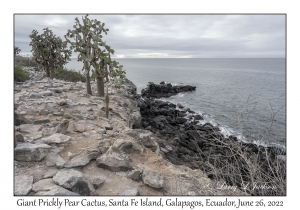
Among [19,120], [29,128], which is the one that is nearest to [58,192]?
[29,128]

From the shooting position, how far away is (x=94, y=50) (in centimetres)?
1335

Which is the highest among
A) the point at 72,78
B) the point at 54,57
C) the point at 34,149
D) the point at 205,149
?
the point at 54,57

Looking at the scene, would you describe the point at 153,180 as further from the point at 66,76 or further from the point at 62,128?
the point at 66,76

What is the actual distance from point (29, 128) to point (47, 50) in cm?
1605

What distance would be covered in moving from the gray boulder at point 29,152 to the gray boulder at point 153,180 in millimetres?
2632

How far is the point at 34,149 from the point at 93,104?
6.81 metres

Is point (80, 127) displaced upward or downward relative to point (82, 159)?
upward

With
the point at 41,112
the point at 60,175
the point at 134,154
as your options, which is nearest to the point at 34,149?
the point at 60,175

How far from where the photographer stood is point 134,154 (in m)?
6.68

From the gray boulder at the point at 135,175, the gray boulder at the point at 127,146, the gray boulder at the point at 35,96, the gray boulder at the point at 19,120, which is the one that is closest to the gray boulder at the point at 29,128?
the gray boulder at the point at 19,120

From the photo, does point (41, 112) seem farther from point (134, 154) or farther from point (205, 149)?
point (205, 149)

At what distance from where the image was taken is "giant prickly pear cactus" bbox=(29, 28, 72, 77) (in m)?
20.7

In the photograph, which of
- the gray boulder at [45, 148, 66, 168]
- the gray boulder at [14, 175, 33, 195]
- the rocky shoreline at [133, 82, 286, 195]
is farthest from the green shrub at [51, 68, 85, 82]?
the gray boulder at [14, 175, 33, 195]
